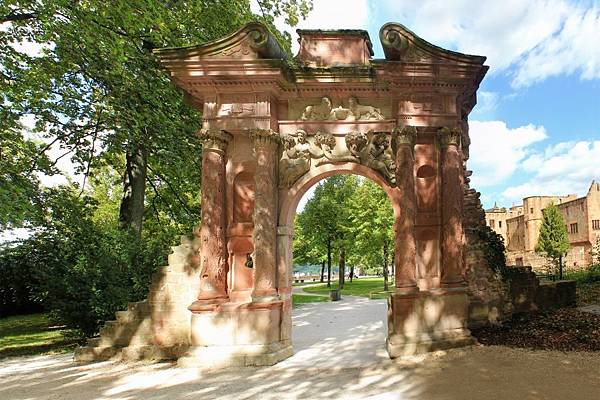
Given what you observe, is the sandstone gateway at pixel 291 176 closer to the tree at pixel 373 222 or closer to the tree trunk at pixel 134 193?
the tree trunk at pixel 134 193

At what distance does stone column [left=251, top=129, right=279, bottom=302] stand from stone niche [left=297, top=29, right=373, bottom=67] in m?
1.80

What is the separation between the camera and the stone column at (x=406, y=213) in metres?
7.49

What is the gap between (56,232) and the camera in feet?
35.7

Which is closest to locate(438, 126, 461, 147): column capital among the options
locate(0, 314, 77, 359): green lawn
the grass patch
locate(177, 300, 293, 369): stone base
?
locate(177, 300, 293, 369): stone base

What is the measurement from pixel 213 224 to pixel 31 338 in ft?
27.8

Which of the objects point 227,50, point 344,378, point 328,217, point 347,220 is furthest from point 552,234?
point 227,50

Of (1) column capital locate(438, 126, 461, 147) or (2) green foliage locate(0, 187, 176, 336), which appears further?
(2) green foliage locate(0, 187, 176, 336)

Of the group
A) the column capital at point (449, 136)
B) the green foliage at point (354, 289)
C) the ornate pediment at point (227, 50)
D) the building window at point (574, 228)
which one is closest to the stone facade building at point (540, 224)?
the building window at point (574, 228)

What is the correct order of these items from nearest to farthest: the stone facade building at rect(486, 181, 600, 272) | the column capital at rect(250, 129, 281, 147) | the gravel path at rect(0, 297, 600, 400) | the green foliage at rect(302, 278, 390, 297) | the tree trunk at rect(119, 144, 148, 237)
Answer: the gravel path at rect(0, 297, 600, 400) → the column capital at rect(250, 129, 281, 147) → the tree trunk at rect(119, 144, 148, 237) → the green foliage at rect(302, 278, 390, 297) → the stone facade building at rect(486, 181, 600, 272)

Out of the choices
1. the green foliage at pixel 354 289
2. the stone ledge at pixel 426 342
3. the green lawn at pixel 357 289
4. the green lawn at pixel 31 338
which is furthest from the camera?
the green foliage at pixel 354 289

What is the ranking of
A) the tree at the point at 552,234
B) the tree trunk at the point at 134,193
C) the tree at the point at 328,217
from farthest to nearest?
the tree at the point at 552,234 → the tree at the point at 328,217 → the tree trunk at the point at 134,193

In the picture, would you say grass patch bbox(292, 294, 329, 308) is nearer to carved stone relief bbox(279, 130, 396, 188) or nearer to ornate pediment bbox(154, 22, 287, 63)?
carved stone relief bbox(279, 130, 396, 188)

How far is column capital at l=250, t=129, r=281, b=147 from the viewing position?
305 inches

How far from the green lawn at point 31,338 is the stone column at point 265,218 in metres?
5.99
